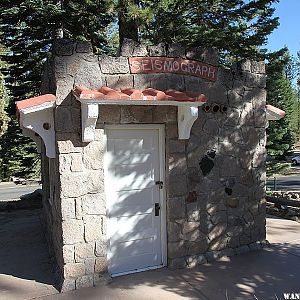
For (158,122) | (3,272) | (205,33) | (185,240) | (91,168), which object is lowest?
(3,272)

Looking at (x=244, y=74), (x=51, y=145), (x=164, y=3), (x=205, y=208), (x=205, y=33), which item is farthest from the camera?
(x=205, y=33)

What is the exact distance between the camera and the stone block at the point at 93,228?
4559 millimetres

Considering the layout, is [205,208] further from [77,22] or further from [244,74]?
[77,22]

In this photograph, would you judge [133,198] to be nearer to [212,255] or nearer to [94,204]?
[94,204]

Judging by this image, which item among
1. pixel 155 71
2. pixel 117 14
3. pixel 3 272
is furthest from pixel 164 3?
pixel 3 272

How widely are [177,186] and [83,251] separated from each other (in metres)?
1.54

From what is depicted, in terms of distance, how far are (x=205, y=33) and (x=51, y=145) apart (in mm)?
8115

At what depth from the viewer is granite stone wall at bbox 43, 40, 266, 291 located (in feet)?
14.7

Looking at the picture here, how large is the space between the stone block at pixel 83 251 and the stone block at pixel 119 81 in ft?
6.80

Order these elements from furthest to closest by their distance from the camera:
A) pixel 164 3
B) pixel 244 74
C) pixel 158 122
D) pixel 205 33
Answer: pixel 205 33, pixel 164 3, pixel 244 74, pixel 158 122

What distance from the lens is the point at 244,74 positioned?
18.8 feet

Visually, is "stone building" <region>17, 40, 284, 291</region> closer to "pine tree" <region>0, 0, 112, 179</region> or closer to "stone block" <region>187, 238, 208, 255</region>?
"stone block" <region>187, 238, 208, 255</region>

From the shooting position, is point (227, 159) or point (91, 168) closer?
point (91, 168)

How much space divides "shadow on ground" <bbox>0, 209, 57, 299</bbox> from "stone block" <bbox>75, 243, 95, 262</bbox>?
1.63 feet
